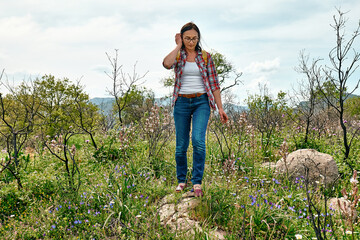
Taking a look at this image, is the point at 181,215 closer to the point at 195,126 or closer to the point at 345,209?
the point at 195,126

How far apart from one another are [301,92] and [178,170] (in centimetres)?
858

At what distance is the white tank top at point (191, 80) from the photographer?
3.53 meters

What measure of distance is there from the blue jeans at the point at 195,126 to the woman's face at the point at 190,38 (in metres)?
0.70

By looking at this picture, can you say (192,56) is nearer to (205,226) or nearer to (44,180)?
(205,226)

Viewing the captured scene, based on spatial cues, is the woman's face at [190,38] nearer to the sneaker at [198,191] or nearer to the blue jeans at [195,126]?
the blue jeans at [195,126]

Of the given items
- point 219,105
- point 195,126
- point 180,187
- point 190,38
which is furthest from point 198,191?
point 190,38

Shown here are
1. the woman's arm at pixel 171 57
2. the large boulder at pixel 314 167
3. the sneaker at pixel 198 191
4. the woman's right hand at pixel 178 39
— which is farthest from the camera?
the large boulder at pixel 314 167

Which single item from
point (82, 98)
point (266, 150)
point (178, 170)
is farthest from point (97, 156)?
point (82, 98)

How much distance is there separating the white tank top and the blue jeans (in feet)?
0.35

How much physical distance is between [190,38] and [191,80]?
22.5 inches

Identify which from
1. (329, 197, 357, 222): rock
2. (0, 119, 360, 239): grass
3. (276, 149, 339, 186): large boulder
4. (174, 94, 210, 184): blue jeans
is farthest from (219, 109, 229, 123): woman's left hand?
(276, 149, 339, 186): large boulder

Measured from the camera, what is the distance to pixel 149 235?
265 cm

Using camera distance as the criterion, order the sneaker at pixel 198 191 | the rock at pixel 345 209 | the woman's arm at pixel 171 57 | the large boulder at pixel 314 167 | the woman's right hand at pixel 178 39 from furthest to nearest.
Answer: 1. the large boulder at pixel 314 167
2. the woman's right hand at pixel 178 39
3. the woman's arm at pixel 171 57
4. the sneaker at pixel 198 191
5. the rock at pixel 345 209

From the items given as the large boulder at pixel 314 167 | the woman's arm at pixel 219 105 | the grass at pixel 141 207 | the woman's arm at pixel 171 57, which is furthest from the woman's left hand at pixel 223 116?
the large boulder at pixel 314 167
